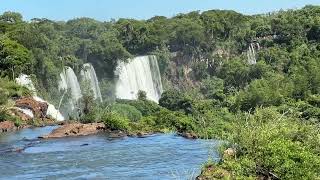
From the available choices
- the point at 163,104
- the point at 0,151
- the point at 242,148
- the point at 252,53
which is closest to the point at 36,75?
the point at 163,104

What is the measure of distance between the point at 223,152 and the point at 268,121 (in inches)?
90.1

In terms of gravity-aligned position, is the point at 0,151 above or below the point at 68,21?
below

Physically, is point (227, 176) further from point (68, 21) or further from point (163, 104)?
point (68, 21)

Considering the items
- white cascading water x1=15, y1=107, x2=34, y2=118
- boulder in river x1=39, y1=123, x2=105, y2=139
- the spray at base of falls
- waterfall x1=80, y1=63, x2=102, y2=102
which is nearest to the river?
boulder in river x1=39, y1=123, x2=105, y2=139

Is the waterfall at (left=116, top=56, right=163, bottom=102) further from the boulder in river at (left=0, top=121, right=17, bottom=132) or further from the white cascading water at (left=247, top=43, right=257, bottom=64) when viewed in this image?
the boulder in river at (left=0, top=121, right=17, bottom=132)

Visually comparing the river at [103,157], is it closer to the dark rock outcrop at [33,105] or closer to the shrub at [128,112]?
the dark rock outcrop at [33,105]

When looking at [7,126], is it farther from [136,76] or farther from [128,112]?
[136,76]

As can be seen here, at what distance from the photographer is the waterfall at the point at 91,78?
82062 mm

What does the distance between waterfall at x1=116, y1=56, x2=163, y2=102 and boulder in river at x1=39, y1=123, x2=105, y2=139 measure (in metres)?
43.0

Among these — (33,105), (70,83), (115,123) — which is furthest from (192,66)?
(115,123)

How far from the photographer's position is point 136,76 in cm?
9181

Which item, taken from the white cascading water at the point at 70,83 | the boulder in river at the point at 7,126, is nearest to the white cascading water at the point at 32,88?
the white cascading water at the point at 70,83

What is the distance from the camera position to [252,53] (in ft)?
344

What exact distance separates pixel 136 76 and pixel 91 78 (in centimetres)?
1009
